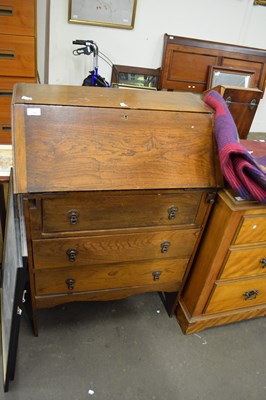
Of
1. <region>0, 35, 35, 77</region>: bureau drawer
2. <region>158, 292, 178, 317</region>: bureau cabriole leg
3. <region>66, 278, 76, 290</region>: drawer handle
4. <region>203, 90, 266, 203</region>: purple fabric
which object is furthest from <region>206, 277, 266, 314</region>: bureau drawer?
<region>0, 35, 35, 77</region>: bureau drawer

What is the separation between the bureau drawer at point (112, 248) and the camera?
128 centimetres

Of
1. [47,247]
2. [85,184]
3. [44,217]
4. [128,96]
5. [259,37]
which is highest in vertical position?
[259,37]

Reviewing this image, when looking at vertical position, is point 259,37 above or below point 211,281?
above

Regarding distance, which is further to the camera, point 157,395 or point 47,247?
point 157,395

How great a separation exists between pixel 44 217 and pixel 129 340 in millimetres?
851

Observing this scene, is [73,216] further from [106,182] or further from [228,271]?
[228,271]

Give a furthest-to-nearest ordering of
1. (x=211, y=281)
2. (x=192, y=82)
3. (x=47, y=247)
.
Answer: (x=192, y=82), (x=211, y=281), (x=47, y=247)

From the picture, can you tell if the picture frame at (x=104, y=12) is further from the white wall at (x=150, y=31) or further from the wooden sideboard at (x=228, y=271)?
the wooden sideboard at (x=228, y=271)

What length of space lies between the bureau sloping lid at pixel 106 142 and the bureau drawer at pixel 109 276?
1.46ft

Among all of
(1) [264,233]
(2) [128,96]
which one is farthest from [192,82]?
(1) [264,233]

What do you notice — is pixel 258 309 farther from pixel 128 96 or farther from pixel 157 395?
pixel 128 96

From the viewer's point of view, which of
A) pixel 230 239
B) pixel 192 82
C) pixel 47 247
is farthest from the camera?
pixel 192 82

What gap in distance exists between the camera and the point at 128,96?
4.67ft

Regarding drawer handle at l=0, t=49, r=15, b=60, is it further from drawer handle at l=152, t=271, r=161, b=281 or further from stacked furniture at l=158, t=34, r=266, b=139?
drawer handle at l=152, t=271, r=161, b=281
